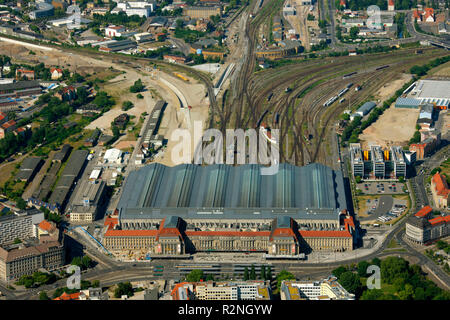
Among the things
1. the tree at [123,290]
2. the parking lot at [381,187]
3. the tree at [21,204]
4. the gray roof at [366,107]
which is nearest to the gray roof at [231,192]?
the parking lot at [381,187]

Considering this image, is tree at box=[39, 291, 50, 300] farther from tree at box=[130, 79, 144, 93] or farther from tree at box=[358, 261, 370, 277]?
tree at box=[130, 79, 144, 93]

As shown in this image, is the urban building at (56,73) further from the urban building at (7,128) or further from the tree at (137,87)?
the urban building at (7,128)

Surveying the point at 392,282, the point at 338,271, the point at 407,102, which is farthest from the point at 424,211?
the point at 407,102

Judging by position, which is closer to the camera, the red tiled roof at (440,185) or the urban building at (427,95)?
the red tiled roof at (440,185)

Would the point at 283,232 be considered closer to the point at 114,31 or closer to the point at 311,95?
the point at 311,95

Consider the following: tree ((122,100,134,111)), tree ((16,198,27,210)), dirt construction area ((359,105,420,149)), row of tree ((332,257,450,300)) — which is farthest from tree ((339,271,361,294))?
tree ((122,100,134,111))
